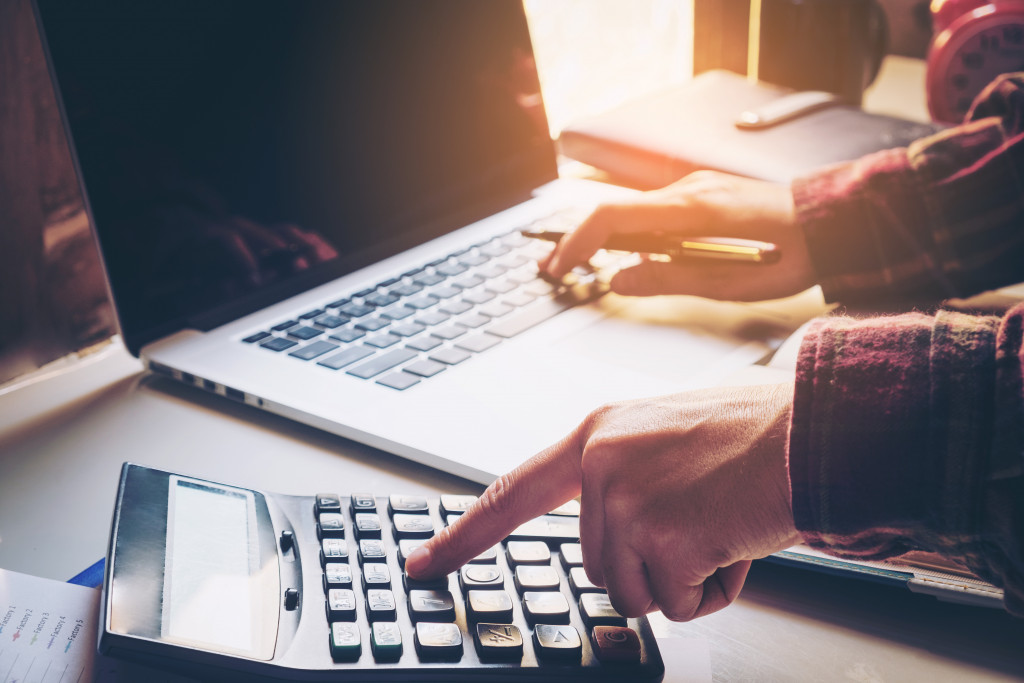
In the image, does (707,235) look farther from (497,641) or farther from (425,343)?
(497,641)

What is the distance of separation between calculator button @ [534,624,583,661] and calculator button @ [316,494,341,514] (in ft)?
0.38

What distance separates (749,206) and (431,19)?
0.31 metres

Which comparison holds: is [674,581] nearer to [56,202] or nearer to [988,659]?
[988,659]

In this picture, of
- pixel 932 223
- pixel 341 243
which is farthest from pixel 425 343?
pixel 932 223

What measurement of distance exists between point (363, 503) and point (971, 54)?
889mm

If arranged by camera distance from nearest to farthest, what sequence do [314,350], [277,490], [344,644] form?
[344,644]
[277,490]
[314,350]

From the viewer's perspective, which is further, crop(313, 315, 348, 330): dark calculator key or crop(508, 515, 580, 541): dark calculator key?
crop(313, 315, 348, 330): dark calculator key

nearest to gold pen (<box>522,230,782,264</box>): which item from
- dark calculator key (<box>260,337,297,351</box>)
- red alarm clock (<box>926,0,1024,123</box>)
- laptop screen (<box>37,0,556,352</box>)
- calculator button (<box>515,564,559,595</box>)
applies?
laptop screen (<box>37,0,556,352</box>)

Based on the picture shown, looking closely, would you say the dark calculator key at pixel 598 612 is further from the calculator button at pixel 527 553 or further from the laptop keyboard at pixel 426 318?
the laptop keyboard at pixel 426 318

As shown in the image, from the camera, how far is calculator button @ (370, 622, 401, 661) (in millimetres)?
339

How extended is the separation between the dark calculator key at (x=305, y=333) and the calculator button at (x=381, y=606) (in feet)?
0.90

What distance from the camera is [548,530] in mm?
429

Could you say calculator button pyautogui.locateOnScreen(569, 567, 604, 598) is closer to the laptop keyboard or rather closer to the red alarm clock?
the laptop keyboard

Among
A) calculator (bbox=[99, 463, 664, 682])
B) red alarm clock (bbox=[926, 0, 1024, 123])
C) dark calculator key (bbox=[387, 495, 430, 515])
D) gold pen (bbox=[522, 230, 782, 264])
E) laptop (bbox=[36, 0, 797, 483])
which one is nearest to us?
calculator (bbox=[99, 463, 664, 682])
